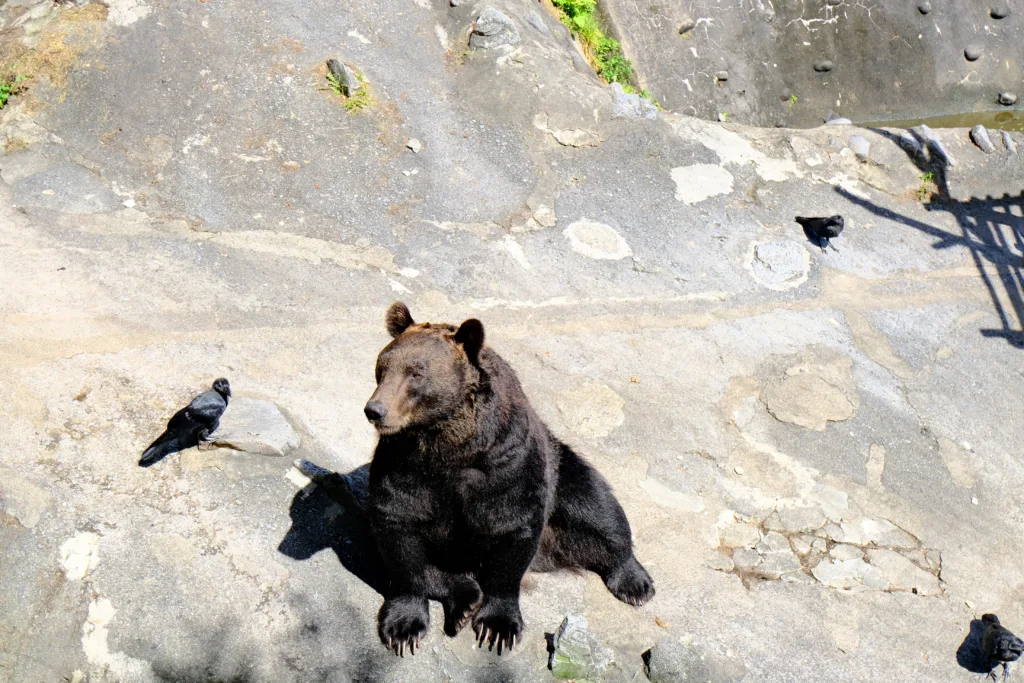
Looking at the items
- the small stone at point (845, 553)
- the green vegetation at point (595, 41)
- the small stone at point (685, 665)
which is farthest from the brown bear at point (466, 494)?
the green vegetation at point (595, 41)

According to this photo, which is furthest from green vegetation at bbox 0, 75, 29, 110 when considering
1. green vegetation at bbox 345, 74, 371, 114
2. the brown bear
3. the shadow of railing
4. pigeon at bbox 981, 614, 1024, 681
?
pigeon at bbox 981, 614, 1024, 681

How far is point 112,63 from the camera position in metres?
9.34

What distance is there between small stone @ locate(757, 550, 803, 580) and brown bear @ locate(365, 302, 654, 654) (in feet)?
3.91

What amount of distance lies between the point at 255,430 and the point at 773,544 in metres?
3.80

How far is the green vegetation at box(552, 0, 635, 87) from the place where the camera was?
12906mm

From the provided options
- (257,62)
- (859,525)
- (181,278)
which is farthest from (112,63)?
(859,525)

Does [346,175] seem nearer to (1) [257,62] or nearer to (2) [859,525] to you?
(1) [257,62]

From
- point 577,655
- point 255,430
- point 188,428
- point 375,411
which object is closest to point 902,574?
point 577,655

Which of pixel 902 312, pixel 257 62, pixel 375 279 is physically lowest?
pixel 902 312

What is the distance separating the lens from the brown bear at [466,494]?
13.7ft

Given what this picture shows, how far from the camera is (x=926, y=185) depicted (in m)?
10.8

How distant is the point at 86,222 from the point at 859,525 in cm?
708

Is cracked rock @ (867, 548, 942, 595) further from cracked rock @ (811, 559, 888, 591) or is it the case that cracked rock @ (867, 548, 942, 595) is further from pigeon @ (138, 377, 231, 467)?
pigeon @ (138, 377, 231, 467)

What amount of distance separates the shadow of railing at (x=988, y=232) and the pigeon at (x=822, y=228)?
1.01m
